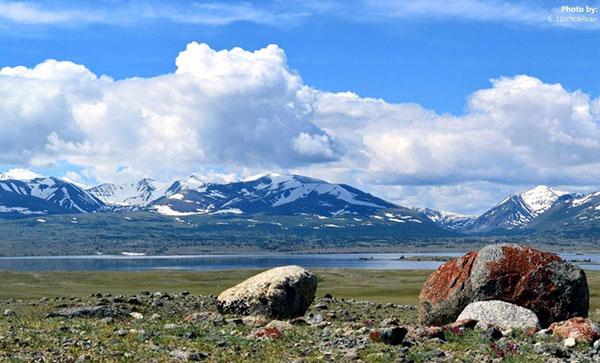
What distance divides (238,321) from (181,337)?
6.14 metres

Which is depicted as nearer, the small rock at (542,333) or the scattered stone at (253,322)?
the small rock at (542,333)

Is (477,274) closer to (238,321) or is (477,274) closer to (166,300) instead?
(238,321)

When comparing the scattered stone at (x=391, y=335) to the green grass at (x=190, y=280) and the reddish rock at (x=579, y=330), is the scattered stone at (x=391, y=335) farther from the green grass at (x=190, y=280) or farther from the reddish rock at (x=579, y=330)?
the green grass at (x=190, y=280)

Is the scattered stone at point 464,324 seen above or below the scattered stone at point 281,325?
above

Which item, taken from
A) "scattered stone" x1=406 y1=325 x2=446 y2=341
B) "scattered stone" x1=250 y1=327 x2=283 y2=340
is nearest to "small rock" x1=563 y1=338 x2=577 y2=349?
"scattered stone" x1=406 y1=325 x2=446 y2=341

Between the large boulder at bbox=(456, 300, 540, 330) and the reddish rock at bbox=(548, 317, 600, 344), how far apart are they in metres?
3.12

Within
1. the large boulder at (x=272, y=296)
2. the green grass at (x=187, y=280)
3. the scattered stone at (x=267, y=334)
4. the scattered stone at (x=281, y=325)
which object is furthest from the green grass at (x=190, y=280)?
the scattered stone at (x=267, y=334)

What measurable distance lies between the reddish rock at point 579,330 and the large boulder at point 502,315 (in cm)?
312

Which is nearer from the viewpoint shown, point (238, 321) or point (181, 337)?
point (181, 337)

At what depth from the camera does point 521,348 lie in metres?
24.1

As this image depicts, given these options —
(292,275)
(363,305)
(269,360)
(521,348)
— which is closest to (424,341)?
(521,348)

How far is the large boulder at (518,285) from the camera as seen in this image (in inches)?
1415

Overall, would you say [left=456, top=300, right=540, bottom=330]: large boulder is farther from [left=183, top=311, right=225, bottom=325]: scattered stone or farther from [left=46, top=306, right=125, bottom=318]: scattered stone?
[left=46, top=306, right=125, bottom=318]: scattered stone

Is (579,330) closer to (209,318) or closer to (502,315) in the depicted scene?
(502,315)
